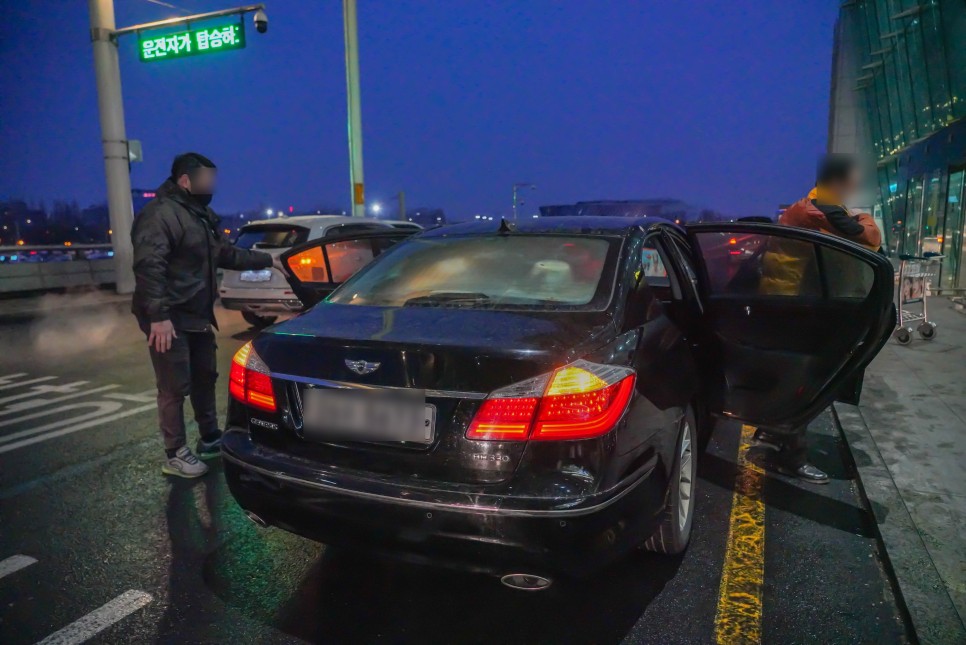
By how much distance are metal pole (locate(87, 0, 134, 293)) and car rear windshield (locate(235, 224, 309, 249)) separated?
20.9 ft

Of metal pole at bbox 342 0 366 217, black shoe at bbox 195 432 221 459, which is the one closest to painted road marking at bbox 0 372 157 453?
black shoe at bbox 195 432 221 459

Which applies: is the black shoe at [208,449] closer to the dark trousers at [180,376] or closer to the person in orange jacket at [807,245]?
the dark trousers at [180,376]

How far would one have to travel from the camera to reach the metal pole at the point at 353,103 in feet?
45.5

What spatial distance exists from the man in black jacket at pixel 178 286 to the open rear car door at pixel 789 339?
2861 millimetres

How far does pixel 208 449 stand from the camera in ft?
14.5

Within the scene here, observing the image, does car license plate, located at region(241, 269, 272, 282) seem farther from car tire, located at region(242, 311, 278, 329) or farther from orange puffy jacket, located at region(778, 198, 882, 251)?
orange puffy jacket, located at region(778, 198, 882, 251)

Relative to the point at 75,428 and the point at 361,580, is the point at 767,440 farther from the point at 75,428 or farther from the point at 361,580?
the point at 75,428

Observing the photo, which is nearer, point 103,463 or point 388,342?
point 388,342

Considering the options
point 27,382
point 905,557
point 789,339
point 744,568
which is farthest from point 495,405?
point 27,382

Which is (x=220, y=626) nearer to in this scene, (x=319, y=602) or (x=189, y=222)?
(x=319, y=602)

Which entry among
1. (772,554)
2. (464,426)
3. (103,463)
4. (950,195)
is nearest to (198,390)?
(103,463)

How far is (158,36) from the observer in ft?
45.0

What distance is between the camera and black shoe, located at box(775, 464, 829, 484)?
4.01 meters

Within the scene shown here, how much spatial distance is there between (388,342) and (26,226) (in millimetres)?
48020
